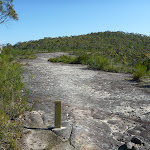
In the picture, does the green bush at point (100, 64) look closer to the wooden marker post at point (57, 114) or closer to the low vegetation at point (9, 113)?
the low vegetation at point (9, 113)

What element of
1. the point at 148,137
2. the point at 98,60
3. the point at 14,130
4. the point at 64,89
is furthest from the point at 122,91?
the point at 98,60

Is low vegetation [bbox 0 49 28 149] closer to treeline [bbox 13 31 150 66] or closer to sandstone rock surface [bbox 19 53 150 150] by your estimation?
sandstone rock surface [bbox 19 53 150 150]

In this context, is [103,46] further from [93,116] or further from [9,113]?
[9,113]

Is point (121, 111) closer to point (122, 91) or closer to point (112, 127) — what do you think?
point (112, 127)

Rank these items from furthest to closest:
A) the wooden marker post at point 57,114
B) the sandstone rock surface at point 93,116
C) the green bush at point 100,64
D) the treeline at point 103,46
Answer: the treeline at point 103,46, the green bush at point 100,64, the wooden marker post at point 57,114, the sandstone rock surface at point 93,116

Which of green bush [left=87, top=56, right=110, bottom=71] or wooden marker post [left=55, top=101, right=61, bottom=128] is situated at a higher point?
green bush [left=87, top=56, right=110, bottom=71]

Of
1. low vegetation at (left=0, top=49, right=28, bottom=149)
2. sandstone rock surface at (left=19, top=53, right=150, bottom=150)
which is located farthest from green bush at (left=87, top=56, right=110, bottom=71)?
low vegetation at (left=0, top=49, right=28, bottom=149)

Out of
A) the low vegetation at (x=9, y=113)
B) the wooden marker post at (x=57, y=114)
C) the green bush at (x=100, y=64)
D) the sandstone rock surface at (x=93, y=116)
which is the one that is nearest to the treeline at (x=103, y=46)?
the green bush at (x=100, y=64)

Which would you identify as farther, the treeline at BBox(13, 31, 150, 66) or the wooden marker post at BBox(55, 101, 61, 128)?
the treeline at BBox(13, 31, 150, 66)

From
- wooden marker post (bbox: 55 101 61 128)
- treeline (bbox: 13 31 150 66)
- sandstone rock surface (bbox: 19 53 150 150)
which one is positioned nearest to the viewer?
sandstone rock surface (bbox: 19 53 150 150)

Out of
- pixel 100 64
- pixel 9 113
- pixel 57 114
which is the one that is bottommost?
pixel 9 113

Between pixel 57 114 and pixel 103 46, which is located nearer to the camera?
pixel 57 114

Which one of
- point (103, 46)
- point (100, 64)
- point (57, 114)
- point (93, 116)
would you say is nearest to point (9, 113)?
point (57, 114)

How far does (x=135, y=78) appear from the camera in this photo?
8.48 metres
